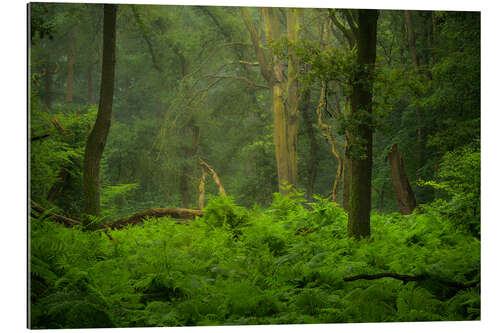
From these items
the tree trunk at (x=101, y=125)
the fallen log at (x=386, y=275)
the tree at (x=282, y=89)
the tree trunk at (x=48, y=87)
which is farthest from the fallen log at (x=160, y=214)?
the fallen log at (x=386, y=275)

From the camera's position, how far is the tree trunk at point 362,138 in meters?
5.57

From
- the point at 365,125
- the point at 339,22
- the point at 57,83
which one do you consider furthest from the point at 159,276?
the point at 339,22

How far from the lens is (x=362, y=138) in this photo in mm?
5578

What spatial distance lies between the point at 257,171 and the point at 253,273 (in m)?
1.85

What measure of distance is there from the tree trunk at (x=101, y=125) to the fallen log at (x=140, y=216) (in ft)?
0.76

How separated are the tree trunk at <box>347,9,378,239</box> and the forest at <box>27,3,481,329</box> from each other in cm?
2

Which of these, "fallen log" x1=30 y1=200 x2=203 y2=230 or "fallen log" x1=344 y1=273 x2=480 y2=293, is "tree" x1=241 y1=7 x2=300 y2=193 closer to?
"fallen log" x1=30 y1=200 x2=203 y2=230

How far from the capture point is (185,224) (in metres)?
6.05

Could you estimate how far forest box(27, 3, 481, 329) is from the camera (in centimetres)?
474

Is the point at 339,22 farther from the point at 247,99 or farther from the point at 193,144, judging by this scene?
the point at 193,144

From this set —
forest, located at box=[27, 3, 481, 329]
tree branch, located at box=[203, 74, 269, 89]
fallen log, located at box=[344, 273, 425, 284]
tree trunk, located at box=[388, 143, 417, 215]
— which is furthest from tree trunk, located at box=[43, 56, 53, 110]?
tree trunk, located at box=[388, 143, 417, 215]

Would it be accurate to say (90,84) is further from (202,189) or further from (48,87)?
(202,189)

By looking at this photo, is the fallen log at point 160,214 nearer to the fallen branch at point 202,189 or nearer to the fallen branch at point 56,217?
the fallen branch at point 202,189

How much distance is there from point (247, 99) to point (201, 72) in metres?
0.74
